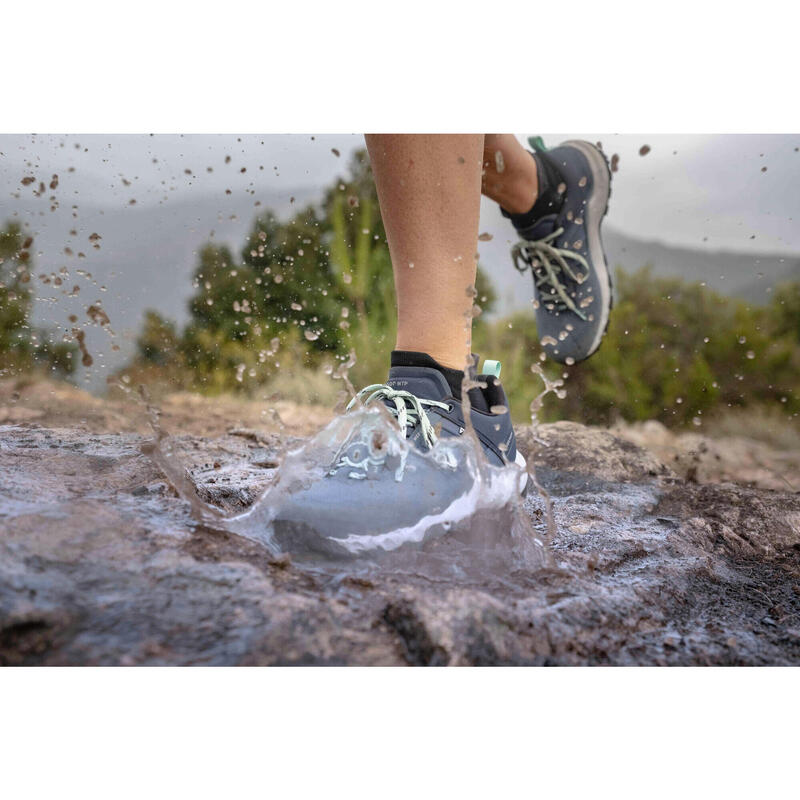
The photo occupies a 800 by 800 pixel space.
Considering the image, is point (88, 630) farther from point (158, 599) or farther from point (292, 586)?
point (292, 586)

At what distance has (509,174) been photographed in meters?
1.83

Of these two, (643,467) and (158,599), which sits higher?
(158,599)

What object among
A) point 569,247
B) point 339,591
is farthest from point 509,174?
point 339,591

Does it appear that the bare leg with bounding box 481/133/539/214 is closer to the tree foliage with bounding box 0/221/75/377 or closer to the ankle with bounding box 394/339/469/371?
the ankle with bounding box 394/339/469/371

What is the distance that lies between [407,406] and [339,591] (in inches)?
17.4

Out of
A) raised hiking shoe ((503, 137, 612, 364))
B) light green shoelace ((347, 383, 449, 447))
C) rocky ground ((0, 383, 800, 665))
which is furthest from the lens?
raised hiking shoe ((503, 137, 612, 364))

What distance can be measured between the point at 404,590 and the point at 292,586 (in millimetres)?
146

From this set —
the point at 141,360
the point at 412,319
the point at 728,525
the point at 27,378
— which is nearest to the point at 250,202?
the point at 141,360

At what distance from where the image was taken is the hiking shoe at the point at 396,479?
106cm

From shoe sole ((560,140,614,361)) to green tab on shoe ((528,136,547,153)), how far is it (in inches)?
5.9

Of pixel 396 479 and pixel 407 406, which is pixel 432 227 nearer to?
pixel 407 406

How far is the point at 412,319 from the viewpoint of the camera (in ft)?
4.18

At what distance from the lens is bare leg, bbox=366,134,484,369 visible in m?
1.24

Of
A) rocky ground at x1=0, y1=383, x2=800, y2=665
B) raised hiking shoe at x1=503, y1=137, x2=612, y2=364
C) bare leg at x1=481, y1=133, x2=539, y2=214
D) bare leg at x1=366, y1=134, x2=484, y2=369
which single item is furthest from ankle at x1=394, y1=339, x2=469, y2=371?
raised hiking shoe at x1=503, y1=137, x2=612, y2=364
